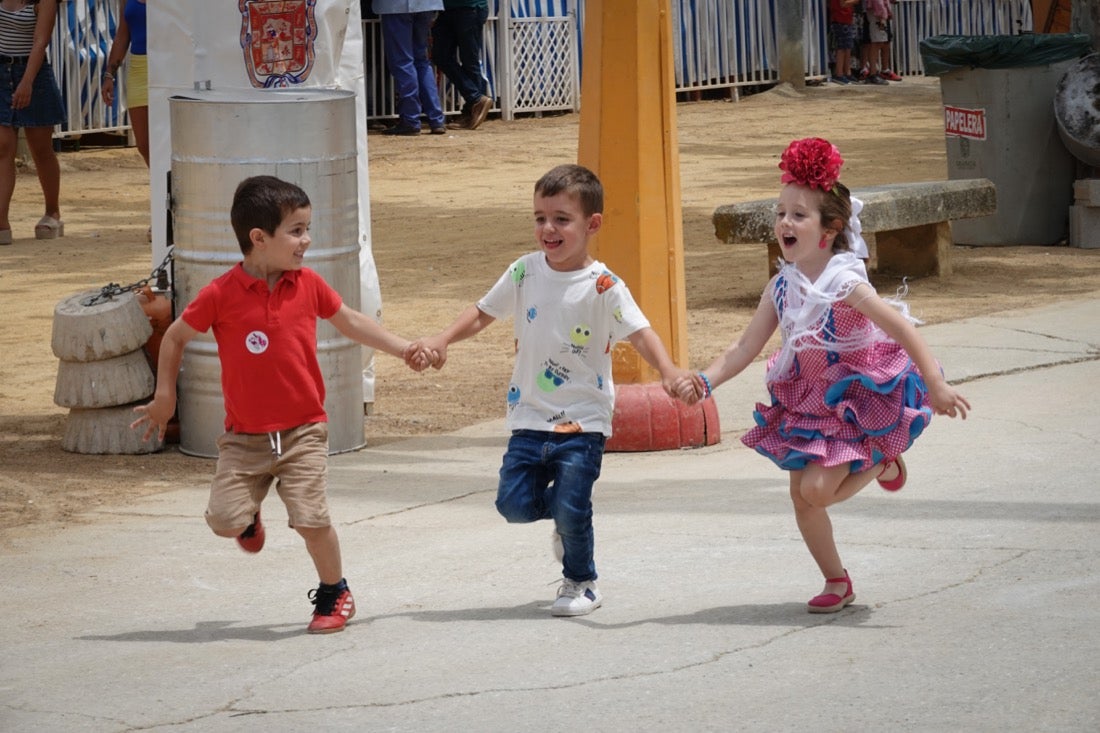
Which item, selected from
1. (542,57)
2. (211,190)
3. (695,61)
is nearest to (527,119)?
(542,57)

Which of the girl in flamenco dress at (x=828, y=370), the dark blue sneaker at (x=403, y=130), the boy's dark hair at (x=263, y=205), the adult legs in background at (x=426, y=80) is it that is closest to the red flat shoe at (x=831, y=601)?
the girl in flamenco dress at (x=828, y=370)

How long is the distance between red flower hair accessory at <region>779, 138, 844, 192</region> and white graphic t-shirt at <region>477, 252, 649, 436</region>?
0.58 meters

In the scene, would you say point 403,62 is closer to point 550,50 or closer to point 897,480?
point 550,50

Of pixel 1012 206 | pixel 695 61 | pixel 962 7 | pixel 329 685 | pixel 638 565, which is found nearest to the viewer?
pixel 329 685

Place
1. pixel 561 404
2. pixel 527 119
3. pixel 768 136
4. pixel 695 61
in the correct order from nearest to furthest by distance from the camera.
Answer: pixel 561 404 → pixel 768 136 → pixel 527 119 → pixel 695 61

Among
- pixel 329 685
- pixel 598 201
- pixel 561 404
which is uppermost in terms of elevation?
pixel 598 201

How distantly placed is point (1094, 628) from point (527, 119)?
1846 centimetres

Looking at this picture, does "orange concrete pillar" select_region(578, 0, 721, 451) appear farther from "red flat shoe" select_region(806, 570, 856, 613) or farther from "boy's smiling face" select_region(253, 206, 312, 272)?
"boy's smiling face" select_region(253, 206, 312, 272)

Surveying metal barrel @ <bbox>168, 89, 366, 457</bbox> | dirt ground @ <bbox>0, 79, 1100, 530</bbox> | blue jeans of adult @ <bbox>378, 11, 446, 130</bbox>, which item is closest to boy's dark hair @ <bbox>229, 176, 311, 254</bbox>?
dirt ground @ <bbox>0, 79, 1100, 530</bbox>

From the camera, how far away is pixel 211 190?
7.14 meters

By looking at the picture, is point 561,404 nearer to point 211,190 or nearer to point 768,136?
point 211,190

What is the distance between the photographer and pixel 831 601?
4.80 meters

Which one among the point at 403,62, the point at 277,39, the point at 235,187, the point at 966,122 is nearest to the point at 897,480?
the point at 235,187

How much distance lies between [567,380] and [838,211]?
0.87 metres
